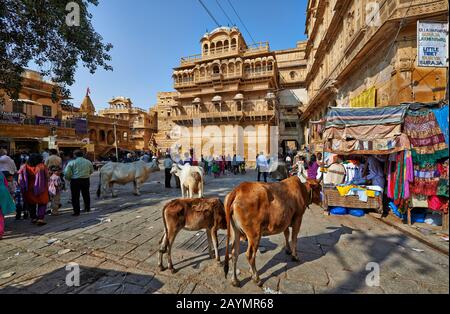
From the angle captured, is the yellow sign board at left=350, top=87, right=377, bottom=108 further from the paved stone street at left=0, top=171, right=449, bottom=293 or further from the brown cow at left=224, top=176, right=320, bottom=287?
the brown cow at left=224, top=176, right=320, bottom=287

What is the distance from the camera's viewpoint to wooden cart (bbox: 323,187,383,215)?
5911 millimetres

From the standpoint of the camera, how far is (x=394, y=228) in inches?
201

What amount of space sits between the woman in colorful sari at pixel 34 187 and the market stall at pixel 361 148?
8454 mm

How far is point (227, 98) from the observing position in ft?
102

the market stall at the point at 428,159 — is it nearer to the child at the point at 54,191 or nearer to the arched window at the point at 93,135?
the child at the point at 54,191

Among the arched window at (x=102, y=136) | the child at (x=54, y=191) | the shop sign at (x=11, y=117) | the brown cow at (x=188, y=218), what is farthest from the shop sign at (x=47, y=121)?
the brown cow at (x=188, y=218)

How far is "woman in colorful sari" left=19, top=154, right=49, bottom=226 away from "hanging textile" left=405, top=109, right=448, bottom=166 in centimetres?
1026

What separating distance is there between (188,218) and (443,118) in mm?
6402

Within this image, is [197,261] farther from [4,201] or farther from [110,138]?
[110,138]

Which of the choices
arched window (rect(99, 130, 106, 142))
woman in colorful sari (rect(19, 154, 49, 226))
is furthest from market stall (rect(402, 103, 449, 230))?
arched window (rect(99, 130, 106, 142))

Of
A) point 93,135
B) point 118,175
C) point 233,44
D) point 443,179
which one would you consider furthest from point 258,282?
point 93,135

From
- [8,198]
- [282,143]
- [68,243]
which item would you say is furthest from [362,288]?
[282,143]

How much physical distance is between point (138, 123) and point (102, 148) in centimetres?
1674

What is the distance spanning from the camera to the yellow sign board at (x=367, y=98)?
958 cm
